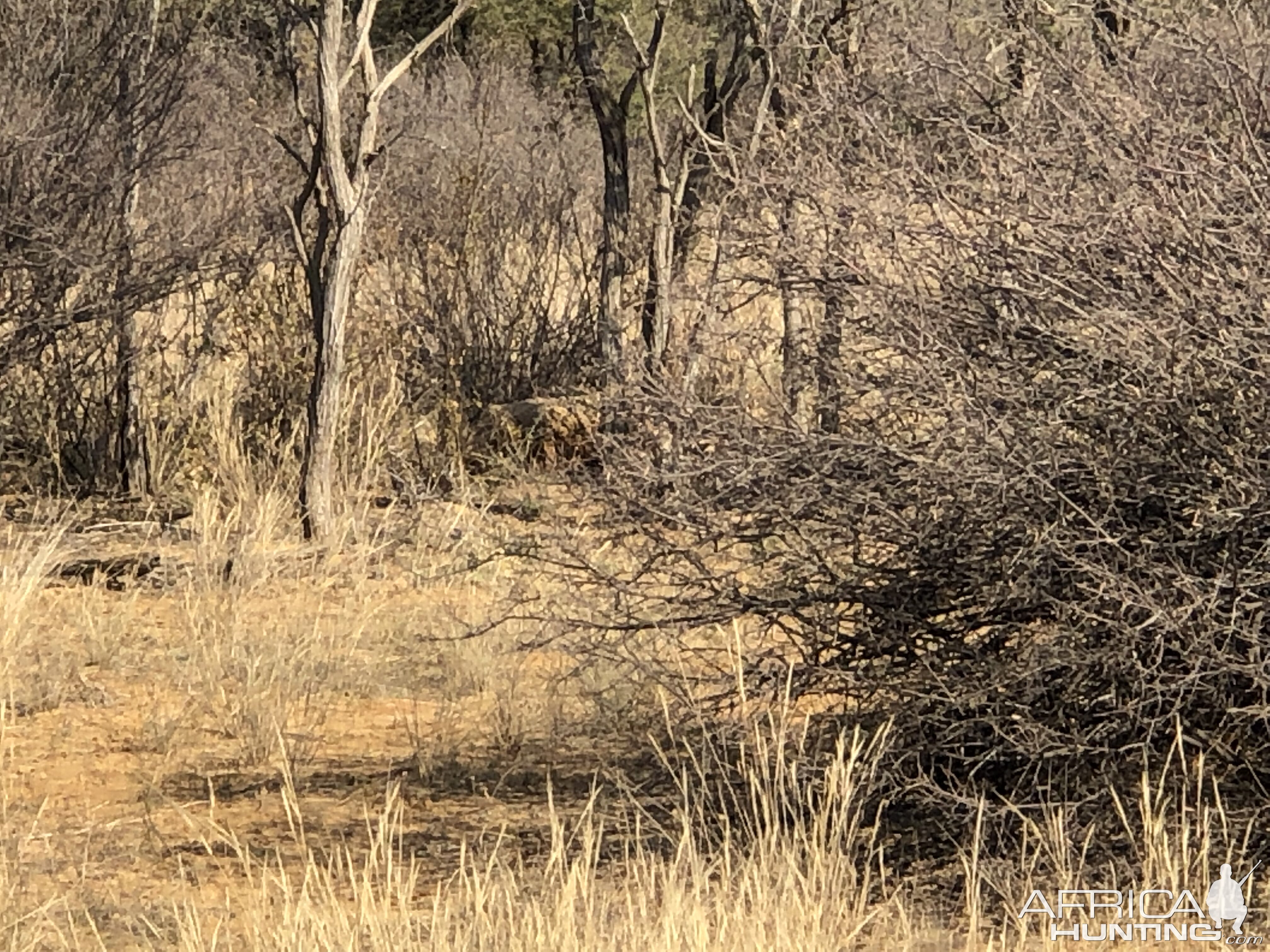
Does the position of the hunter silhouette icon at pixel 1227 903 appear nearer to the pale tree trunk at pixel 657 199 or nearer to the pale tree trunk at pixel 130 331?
the pale tree trunk at pixel 657 199

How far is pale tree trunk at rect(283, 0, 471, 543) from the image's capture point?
7441mm

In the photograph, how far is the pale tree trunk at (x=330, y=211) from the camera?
744 cm

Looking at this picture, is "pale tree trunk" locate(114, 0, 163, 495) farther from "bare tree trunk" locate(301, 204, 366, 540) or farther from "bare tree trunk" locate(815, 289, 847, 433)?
"bare tree trunk" locate(815, 289, 847, 433)

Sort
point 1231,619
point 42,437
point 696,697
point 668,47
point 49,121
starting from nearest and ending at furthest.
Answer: point 1231,619 → point 696,697 → point 49,121 → point 42,437 → point 668,47

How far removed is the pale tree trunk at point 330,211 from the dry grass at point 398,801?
1.38 feet

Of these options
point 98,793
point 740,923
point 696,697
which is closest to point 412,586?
point 98,793

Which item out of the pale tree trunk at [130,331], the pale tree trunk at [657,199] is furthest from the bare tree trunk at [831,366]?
the pale tree trunk at [130,331]

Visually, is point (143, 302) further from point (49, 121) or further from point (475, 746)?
point (475, 746)

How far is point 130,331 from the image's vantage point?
9.12m

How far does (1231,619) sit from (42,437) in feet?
23.9

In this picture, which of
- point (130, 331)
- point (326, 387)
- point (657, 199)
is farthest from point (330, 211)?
point (130, 331)

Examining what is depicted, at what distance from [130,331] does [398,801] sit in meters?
4.95

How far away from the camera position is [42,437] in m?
9.48

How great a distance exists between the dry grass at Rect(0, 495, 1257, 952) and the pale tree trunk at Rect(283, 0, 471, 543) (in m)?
0.42
